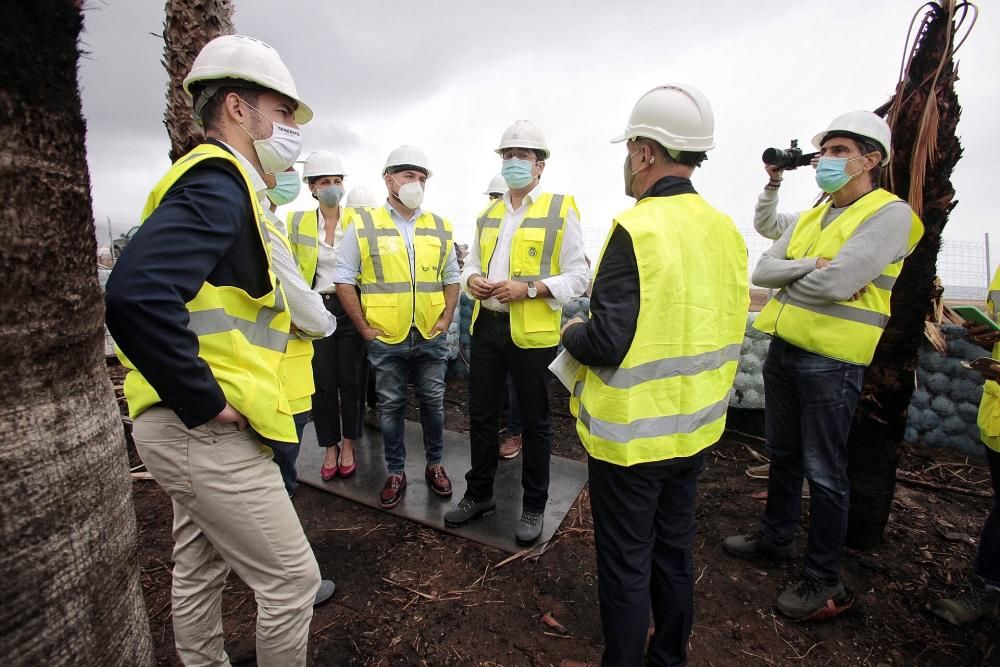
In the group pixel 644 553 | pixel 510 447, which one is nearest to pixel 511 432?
pixel 510 447

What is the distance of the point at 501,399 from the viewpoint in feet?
10.5

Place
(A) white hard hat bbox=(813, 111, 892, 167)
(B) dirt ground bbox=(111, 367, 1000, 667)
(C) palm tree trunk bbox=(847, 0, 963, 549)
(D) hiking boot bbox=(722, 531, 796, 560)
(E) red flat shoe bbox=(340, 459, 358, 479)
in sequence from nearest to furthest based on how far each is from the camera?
(B) dirt ground bbox=(111, 367, 1000, 667)
(A) white hard hat bbox=(813, 111, 892, 167)
(C) palm tree trunk bbox=(847, 0, 963, 549)
(D) hiking boot bbox=(722, 531, 796, 560)
(E) red flat shoe bbox=(340, 459, 358, 479)

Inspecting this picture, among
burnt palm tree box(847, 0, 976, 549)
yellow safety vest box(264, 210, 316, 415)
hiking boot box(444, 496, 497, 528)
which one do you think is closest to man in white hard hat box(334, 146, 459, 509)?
hiking boot box(444, 496, 497, 528)

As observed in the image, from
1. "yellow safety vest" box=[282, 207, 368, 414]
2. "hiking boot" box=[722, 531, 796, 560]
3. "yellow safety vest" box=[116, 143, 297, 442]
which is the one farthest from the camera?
"hiking boot" box=[722, 531, 796, 560]

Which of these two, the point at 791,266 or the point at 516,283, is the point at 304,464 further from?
the point at 791,266

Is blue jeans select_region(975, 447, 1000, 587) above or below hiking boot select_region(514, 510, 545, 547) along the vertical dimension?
above

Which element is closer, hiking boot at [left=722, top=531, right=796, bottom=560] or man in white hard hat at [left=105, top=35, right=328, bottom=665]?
man in white hard hat at [left=105, top=35, right=328, bottom=665]

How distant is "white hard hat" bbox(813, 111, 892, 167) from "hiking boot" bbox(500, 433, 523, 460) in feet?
10.9

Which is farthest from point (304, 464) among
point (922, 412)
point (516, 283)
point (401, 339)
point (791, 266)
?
point (922, 412)

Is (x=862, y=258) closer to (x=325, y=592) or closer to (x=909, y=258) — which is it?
(x=909, y=258)

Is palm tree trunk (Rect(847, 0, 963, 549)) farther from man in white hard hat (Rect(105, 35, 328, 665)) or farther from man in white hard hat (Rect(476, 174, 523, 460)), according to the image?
man in white hard hat (Rect(105, 35, 328, 665))

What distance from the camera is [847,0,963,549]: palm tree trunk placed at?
2.60 meters

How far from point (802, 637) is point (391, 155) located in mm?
3862

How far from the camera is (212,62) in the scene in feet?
5.28
